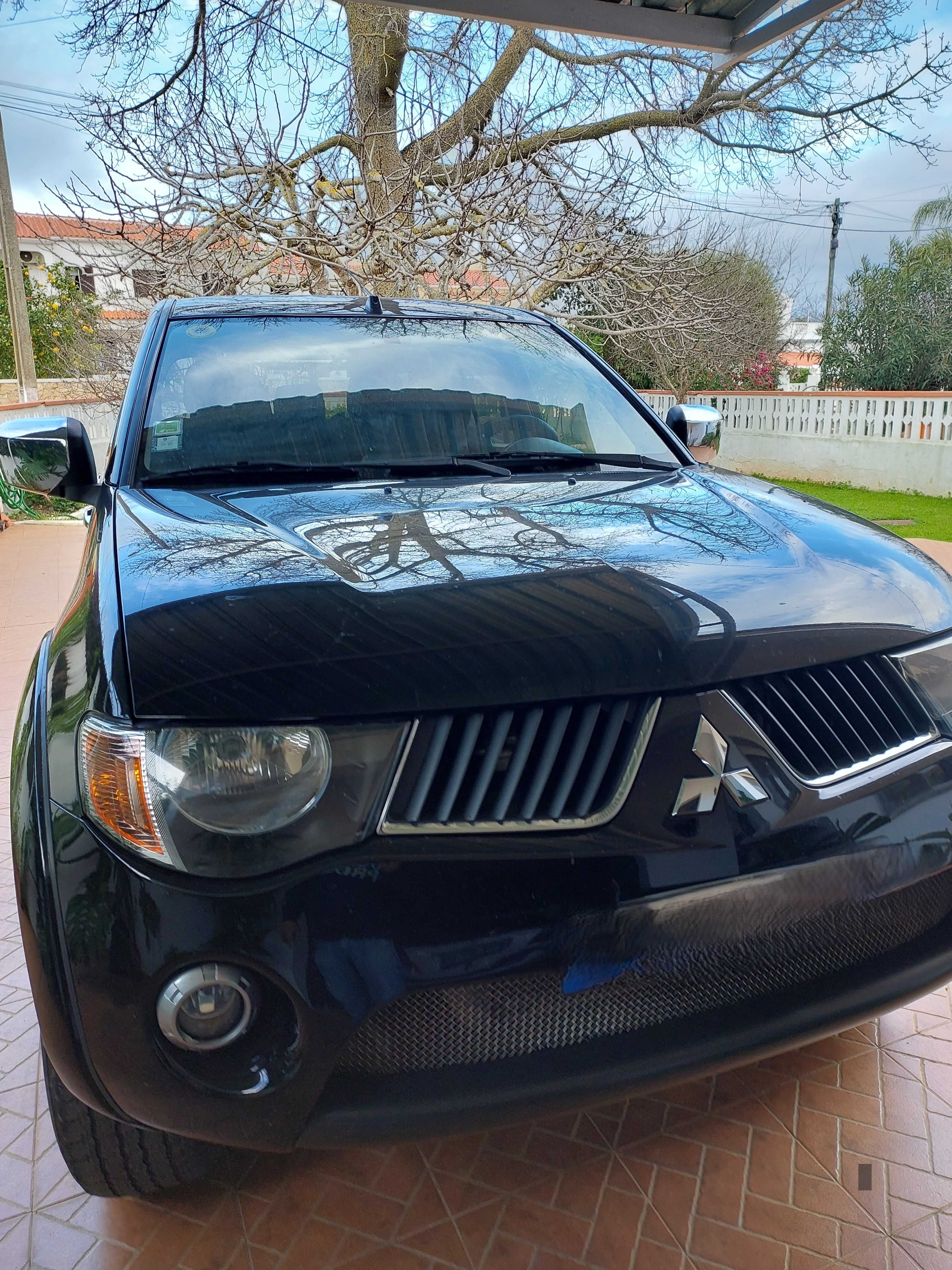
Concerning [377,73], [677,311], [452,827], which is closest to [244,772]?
[452,827]

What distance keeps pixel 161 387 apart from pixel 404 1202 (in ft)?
6.43

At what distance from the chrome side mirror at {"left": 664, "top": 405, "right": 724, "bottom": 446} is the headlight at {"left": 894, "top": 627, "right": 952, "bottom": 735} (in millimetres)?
1521

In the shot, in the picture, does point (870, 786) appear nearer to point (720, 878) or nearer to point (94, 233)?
point (720, 878)

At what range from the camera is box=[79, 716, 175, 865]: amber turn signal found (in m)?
1.22

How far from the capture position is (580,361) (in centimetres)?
301

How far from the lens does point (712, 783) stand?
1.34 metres

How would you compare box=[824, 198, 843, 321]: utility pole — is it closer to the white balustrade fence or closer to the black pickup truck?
the white balustrade fence

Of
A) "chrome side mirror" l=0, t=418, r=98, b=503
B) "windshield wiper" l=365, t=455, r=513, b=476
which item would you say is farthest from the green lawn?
"chrome side mirror" l=0, t=418, r=98, b=503

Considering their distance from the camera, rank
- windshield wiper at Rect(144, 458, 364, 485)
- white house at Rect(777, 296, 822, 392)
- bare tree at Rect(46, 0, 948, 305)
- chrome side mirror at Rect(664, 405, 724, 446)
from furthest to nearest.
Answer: white house at Rect(777, 296, 822, 392) → bare tree at Rect(46, 0, 948, 305) → chrome side mirror at Rect(664, 405, 724, 446) → windshield wiper at Rect(144, 458, 364, 485)

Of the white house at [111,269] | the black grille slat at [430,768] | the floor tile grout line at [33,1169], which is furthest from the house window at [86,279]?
the black grille slat at [430,768]

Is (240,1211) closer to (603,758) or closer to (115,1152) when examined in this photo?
(115,1152)

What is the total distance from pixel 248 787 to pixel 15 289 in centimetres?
1747

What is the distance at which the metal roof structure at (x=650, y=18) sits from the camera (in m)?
4.58

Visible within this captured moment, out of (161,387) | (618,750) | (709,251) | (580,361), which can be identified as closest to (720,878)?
(618,750)
